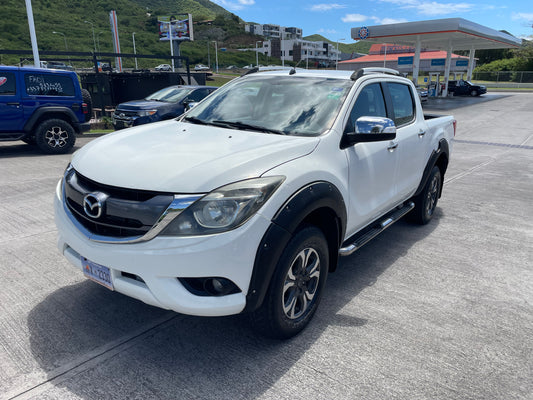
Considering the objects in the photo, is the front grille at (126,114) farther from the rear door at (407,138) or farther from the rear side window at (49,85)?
the rear door at (407,138)

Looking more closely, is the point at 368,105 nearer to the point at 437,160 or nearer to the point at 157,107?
the point at 437,160

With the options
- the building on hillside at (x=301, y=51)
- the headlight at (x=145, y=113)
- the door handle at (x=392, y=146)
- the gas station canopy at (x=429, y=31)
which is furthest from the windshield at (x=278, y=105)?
the building on hillside at (x=301, y=51)

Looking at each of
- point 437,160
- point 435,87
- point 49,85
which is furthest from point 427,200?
point 435,87

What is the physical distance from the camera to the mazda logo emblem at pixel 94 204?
2400 millimetres

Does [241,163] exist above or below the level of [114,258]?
above

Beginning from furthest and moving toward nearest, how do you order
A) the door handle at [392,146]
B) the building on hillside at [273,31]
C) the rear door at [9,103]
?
the building on hillside at [273,31]
the rear door at [9,103]
the door handle at [392,146]

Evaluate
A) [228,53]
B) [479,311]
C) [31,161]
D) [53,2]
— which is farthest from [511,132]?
[53,2]

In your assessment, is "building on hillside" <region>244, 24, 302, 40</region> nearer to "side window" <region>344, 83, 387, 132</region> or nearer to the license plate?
"side window" <region>344, 83, 387, 132</region>

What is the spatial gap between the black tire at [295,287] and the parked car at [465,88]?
4067 centimetres

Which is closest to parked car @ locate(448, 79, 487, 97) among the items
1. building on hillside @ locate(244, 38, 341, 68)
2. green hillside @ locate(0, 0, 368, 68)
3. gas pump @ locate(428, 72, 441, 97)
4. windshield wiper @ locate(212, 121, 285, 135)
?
gas pump @ locate(428, 72, 441, 97)

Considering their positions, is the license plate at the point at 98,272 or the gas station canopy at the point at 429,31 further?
the gas station canopy at the point at 429,31

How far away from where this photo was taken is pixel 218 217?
2250 millimetres

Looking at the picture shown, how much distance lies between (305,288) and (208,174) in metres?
1.07

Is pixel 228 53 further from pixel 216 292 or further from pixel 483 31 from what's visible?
pixel 216 292
